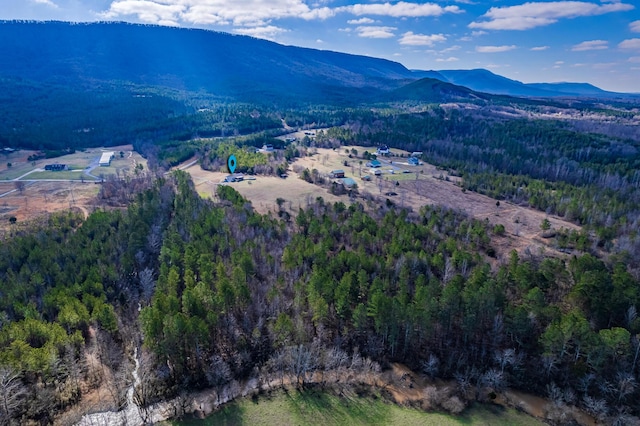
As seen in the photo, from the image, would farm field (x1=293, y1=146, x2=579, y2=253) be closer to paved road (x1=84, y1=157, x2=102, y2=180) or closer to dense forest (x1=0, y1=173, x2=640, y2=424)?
dense forest (x1=0, y1=173, x2=640, y2=424)

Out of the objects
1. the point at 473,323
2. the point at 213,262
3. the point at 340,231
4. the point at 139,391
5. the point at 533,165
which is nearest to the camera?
the point at 139,391

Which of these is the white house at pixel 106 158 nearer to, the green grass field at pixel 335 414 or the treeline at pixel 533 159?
the treeline at pixel 533 159

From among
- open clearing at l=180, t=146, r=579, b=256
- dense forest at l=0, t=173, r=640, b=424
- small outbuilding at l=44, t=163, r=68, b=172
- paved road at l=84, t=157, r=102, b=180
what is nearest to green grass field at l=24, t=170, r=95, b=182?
paved road at l=84, t=157, r=102, b=180

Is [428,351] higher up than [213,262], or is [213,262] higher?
[213,262]

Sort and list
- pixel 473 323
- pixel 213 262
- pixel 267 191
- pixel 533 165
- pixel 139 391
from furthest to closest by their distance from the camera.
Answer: pixel 533 165 < pixel 267 191 < pixel 213 262 < pixel 473 323 < pixel 139 391

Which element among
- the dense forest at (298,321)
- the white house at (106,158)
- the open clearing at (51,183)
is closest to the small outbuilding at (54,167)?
the open clearing at (51,183)

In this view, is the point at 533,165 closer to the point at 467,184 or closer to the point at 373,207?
the point at 467,184

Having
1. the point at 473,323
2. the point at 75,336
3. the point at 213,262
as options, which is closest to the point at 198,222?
the point at 213,262
